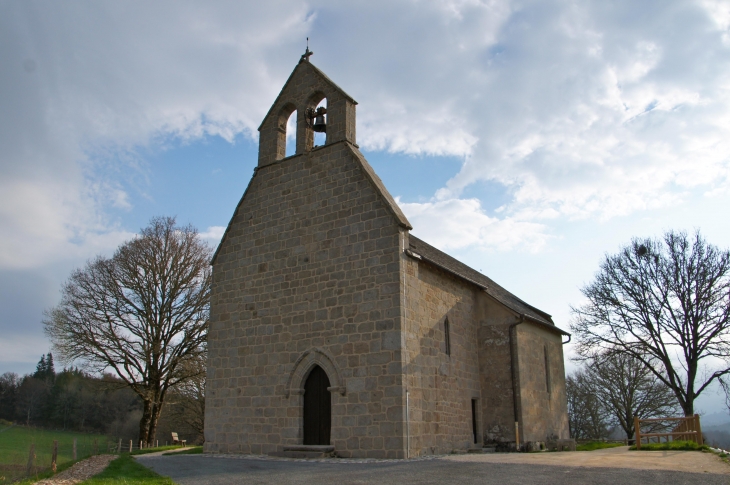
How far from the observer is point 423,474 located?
31.4 feet

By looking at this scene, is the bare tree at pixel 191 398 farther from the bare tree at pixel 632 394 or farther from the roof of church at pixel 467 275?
the bare tree at pixel 632 394

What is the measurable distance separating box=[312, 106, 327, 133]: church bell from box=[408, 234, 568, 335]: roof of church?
14.7 ft

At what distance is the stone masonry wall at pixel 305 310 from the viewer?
13.8 meters

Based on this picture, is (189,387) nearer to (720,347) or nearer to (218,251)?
(218,251)

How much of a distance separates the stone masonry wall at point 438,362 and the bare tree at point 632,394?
2352 cm

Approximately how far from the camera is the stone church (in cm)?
1392

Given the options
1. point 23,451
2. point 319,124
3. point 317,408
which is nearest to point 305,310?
point 317,408

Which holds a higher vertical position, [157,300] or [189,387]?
[157,300]

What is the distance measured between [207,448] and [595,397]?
34.3 m

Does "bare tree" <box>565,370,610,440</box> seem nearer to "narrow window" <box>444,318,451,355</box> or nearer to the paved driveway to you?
"narrow window" <box>444,318,451,355</box>

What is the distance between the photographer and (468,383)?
17766 mm

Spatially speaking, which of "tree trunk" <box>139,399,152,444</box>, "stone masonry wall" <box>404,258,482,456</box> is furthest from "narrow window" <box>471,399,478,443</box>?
"tree trunk" <box>139,399,152,444</box>

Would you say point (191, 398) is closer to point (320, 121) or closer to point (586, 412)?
point (320, 121)

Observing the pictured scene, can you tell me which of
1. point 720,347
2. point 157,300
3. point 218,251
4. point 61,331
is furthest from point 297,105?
point 720,347
